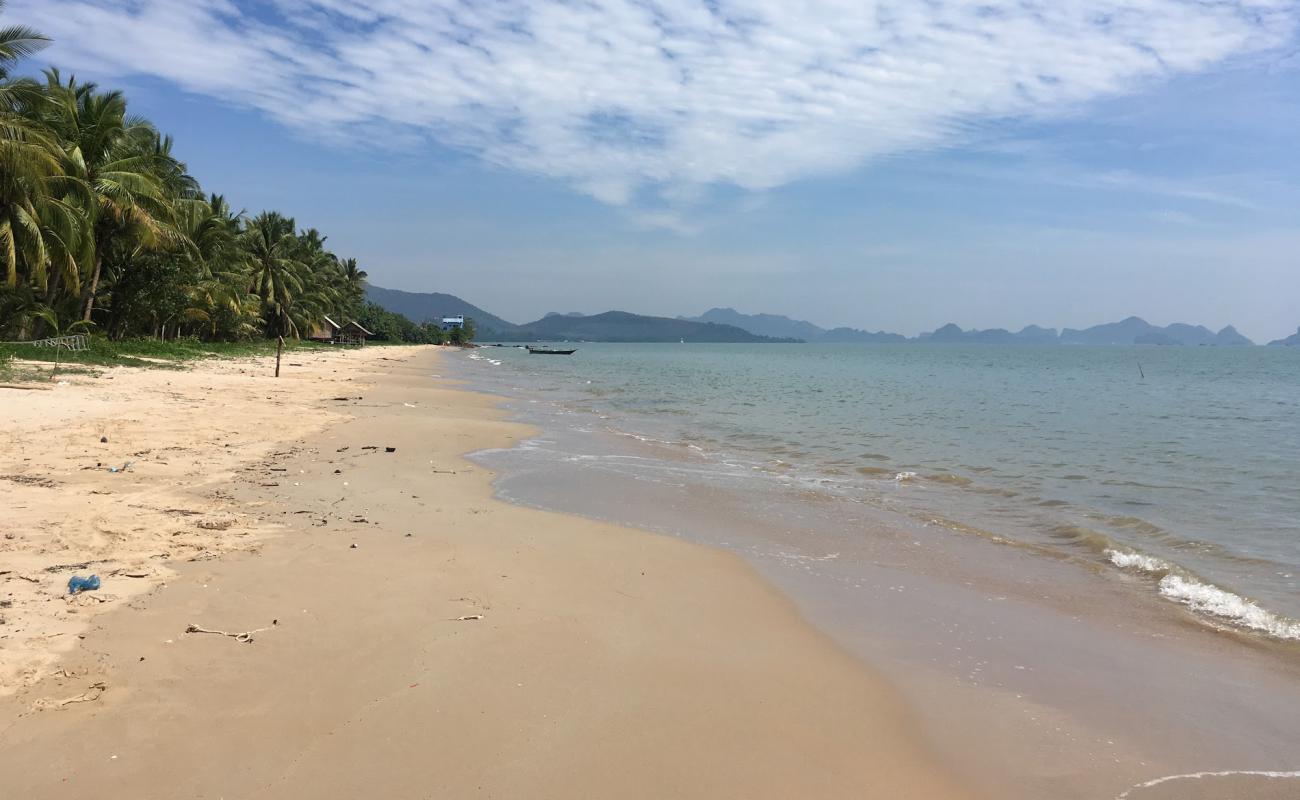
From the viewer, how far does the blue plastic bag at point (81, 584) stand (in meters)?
4.63

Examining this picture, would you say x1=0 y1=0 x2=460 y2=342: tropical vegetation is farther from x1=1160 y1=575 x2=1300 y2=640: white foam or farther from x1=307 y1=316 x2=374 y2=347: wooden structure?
x1=1160 y1=575 x2=1300 y2=640: white foam

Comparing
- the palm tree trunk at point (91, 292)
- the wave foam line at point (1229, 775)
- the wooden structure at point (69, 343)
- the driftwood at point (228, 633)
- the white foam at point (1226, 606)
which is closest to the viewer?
the wave foam line at point (1229, 775)

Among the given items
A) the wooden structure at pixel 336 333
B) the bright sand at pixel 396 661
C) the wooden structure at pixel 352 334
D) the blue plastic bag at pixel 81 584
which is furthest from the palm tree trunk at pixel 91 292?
the wooden structure at pixel 352 334

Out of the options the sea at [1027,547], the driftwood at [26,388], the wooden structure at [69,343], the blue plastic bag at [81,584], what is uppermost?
the wooden structure at [69,343]

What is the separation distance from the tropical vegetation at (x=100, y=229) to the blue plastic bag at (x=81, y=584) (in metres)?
19.8

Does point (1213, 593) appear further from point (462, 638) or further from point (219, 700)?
point (219, 700)

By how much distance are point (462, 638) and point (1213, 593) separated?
6279 mm

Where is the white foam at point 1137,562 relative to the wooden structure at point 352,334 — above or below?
below

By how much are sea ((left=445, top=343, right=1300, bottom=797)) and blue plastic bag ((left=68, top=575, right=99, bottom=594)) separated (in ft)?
15.6

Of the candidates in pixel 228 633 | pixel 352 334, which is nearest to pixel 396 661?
pixel 228 633

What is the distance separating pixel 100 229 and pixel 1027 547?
33.2 meters

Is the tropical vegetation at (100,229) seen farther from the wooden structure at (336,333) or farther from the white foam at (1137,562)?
the white foam at (1137,562)

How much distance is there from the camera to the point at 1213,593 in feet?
21.4

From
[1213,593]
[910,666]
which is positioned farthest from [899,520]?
[910,666]
